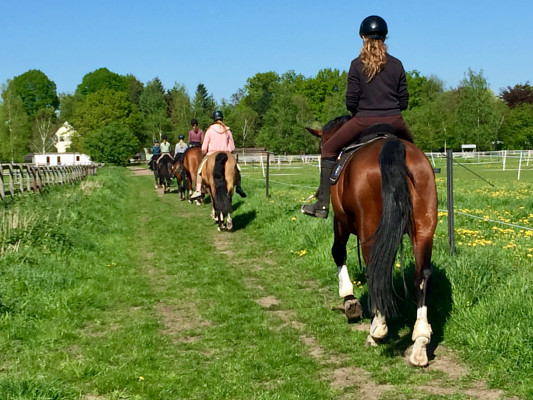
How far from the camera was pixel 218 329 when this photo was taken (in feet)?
19.4

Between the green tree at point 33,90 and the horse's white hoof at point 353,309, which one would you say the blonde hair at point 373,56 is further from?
the green tree at point 33,90

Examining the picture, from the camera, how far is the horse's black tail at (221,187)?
12.5 meters

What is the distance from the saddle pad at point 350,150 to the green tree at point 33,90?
129 m

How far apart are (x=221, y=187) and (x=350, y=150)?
7.17 m

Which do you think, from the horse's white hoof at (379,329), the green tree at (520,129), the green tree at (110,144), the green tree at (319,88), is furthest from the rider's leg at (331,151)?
the green tree at (319,88)

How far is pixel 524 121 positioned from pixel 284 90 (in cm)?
3127

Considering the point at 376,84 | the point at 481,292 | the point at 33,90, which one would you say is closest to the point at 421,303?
the point at 481,292

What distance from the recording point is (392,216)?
463 cm

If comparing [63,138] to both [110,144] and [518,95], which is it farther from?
[518,95]

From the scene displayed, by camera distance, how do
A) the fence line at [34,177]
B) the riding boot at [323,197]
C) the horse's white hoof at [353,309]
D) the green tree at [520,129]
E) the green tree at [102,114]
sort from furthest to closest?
1. the green tree at [102,114]
2. the green tree at [520,129]
3. the fence line at [34,177]
4. the riding boot at [323,197]
5. the horse's white hoof at [353,309]

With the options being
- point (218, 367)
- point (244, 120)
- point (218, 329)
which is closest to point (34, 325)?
point (218, 329)

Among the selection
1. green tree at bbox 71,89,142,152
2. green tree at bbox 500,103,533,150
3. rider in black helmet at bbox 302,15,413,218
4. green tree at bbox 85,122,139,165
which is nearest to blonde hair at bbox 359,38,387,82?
rider in black helmet at bbox 302,15,413,218

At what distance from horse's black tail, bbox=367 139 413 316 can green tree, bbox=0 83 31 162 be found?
97972 mm

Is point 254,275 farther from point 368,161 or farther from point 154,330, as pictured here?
point 368,161
